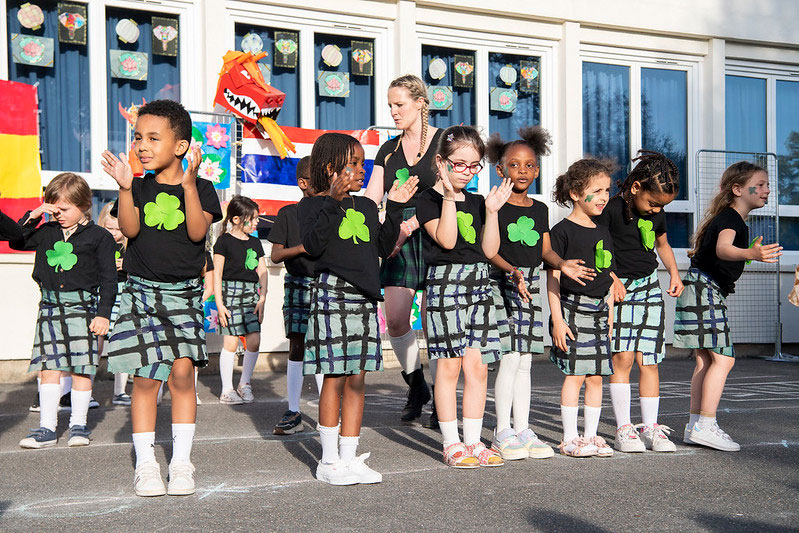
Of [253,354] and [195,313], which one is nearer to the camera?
[195,313]

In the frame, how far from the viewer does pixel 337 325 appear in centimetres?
423

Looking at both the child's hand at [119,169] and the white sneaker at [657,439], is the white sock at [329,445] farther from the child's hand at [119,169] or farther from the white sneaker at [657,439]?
the white sneaker at [657,439]

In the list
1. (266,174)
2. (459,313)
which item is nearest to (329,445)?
(459,313)

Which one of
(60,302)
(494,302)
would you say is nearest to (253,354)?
(60,302)

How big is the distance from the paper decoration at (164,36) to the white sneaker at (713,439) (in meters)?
7.33

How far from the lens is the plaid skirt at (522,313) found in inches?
198

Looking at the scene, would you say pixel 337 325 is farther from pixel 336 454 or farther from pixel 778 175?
pixel 778 175

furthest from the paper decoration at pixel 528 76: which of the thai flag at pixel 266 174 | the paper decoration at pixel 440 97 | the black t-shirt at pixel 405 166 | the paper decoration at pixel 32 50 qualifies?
the black t-shirt at pixel 405 166

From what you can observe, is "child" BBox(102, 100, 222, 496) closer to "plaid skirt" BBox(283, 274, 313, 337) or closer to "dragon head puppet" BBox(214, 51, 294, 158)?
"plaid skirt" BBox(283, 274, 313, 337)

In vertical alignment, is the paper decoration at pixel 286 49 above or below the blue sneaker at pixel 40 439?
above

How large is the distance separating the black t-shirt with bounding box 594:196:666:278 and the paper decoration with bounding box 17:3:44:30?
22.3 feet

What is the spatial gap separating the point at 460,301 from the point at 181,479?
1.63 m

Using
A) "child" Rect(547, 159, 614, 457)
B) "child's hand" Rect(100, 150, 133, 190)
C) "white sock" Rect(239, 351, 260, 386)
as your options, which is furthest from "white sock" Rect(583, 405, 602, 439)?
"white sock" Rect(239, 351, 260, 386)

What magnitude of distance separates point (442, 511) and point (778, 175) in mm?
11210
